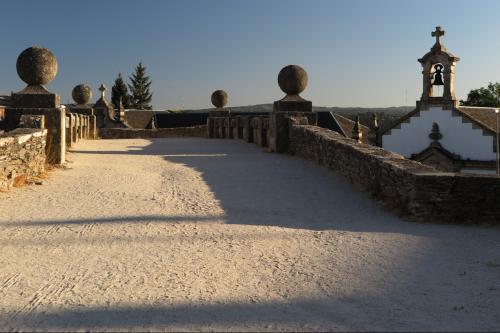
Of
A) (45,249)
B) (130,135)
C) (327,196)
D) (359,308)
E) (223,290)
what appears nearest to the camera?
(359,308)

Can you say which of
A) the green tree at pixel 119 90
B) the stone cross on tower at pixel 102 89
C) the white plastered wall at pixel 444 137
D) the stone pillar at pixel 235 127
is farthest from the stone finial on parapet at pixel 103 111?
the green tree at pixel 119 90

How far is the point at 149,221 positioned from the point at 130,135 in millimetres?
18931

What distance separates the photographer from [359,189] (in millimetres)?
8320

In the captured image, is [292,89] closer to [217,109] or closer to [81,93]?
[217,109]

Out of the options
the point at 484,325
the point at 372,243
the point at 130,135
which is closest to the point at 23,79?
the point at 372,243

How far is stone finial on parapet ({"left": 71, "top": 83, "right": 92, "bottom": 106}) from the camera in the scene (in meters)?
24.0

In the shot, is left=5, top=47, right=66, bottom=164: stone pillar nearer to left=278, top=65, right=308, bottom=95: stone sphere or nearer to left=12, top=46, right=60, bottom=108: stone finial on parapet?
left=12, top=46, right=60, bottom=108: stone finial on parapet

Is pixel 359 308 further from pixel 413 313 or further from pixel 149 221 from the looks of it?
pixel 149 221

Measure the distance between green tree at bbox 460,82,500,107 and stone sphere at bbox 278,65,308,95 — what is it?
37.1 meters

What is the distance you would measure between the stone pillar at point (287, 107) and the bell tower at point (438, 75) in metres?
14.6

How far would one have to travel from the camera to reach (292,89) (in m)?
13.9

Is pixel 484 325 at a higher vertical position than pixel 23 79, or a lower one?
lower

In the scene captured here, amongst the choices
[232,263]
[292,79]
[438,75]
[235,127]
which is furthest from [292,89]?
[438,75]

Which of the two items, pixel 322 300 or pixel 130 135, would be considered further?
pixel 130 135
